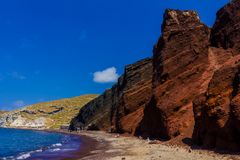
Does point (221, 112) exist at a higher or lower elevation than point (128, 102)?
lower

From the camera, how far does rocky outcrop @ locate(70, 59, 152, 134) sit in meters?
94.3

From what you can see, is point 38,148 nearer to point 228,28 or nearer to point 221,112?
point 228,28

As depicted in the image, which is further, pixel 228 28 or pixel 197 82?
pixel 228 28

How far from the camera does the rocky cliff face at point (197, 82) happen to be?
127ft

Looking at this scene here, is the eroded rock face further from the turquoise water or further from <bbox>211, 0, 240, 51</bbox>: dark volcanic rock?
the turquoise water

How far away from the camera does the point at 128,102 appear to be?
3834 inches

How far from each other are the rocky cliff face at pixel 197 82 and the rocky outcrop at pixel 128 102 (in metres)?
6.38

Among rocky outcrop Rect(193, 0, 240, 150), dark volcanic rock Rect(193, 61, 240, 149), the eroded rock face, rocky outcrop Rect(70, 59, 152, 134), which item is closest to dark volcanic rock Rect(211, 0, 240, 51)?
the eroded rock face

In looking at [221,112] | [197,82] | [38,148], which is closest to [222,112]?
[221,112]

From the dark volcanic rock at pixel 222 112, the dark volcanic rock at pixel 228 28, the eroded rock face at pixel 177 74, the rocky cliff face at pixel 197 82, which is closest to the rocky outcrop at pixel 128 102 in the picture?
the rocky cliff face at pixel 197 82

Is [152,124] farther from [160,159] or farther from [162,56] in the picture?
[160,159]

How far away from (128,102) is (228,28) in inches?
1684

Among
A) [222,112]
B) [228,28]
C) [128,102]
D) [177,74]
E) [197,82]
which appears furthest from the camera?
[128,102]

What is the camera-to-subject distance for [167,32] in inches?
2886
